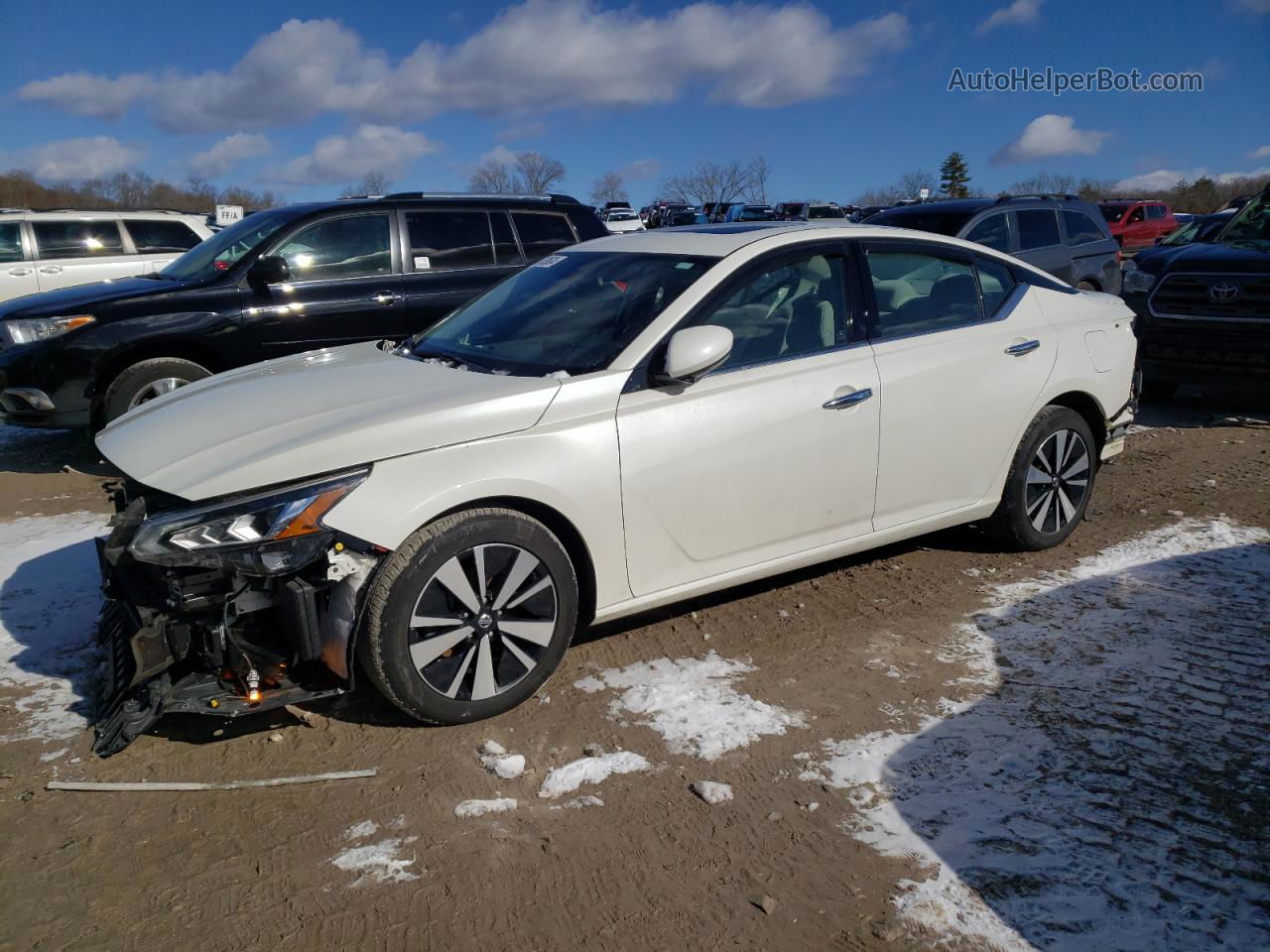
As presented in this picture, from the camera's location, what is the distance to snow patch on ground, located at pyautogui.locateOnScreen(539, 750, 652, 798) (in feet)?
10.5

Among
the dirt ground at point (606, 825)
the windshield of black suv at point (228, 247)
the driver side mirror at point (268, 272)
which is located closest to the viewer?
the dirt ground at point (606, 825)

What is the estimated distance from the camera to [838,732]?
3.50m

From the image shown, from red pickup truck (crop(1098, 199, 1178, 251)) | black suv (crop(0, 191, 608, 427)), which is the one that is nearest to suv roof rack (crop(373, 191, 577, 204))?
black suv (crop(0, 191, 608, 427))

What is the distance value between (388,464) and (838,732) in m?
1.81

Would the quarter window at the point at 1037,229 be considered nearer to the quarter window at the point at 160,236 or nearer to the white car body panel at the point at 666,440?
the white car body panel at the point at 666,440

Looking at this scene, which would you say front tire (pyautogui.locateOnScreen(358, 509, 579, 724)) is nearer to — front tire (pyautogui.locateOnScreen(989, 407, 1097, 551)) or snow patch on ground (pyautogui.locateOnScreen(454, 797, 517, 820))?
snow patch on ground (pyautogui.locateOnScreen(454, 797, 517, 820))

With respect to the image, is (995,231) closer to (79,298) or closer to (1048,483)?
(1048,483)

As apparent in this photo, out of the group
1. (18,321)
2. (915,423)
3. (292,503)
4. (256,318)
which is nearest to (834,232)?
(915,423)

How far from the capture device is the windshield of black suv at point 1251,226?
Answer: 866 cm

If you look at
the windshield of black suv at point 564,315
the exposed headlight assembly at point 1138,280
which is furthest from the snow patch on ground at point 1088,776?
the exposed headlight assembly at point 1138,280

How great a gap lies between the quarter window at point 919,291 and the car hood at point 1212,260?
4.45m

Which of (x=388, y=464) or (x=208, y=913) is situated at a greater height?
(x=388, y=464)

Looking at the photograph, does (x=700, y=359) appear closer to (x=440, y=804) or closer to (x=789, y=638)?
(x=789, y=638)

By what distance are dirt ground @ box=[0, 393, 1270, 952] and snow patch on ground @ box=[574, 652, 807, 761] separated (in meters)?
0.02
